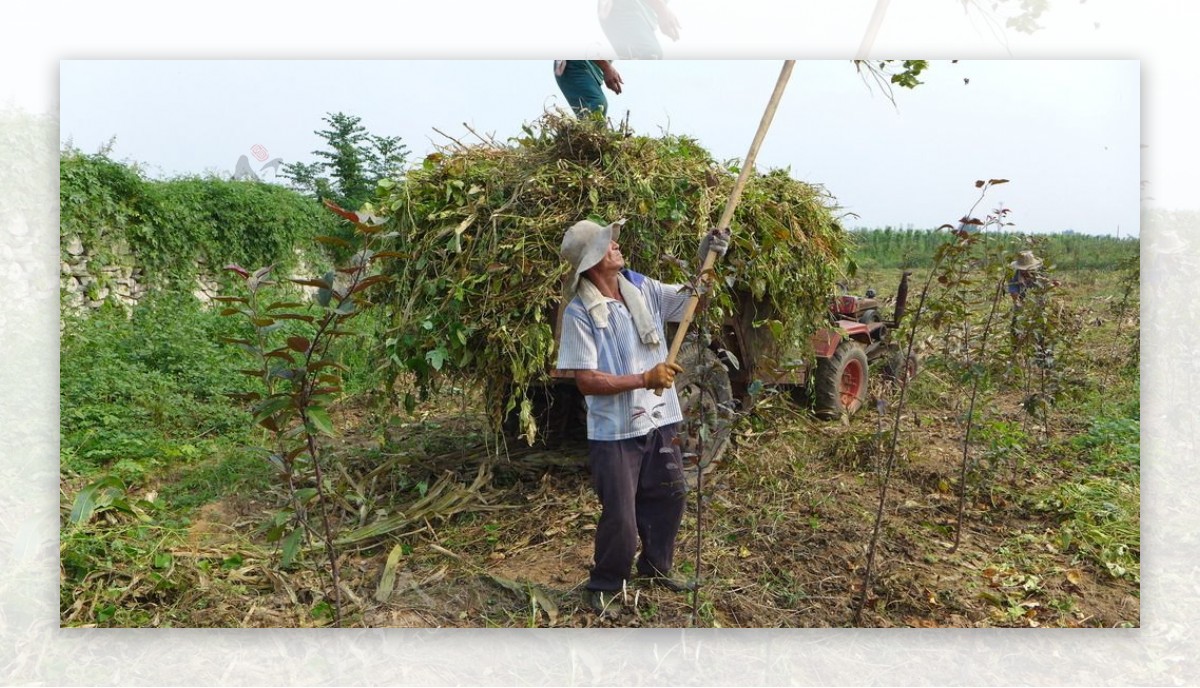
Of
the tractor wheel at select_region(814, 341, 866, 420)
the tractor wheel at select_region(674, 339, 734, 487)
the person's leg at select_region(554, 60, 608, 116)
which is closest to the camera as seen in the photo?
the tractor wheel at select_region(674, 339, 734, 487)

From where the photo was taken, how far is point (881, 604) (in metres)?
3.10

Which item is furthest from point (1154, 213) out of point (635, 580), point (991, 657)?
point (635, 580)

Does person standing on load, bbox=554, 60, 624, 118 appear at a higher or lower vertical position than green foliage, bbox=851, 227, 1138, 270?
higher

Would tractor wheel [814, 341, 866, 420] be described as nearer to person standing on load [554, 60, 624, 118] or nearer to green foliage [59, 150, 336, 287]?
person standing on load [554, 60, 624, 118]

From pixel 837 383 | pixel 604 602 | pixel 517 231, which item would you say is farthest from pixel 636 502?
pixel 837 383

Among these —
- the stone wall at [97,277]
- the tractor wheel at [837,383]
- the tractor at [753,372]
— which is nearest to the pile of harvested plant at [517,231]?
the tractor at [753,372]

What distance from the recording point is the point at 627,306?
9.58ft

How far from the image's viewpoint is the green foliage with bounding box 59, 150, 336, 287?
6.56 m

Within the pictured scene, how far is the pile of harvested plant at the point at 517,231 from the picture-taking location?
354cm

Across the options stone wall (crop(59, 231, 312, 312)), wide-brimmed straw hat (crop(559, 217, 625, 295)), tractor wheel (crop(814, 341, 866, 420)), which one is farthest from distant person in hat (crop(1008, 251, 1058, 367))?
stone wall (crop(59, 231, 312, 312))

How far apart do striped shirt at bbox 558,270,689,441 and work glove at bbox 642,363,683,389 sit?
0.18 m

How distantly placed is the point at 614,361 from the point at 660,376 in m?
0.29

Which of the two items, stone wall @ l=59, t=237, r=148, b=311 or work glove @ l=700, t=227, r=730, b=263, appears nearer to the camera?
work glove @ l=700, t=227, r=730, b=263

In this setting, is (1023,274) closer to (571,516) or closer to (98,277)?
(571,516)
